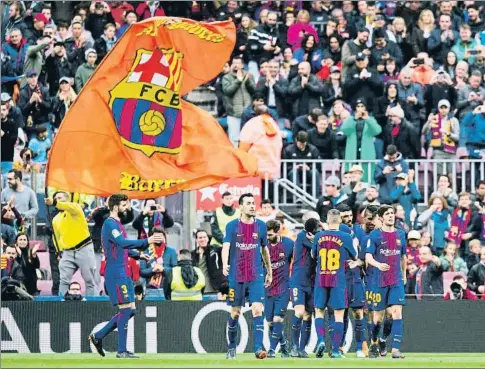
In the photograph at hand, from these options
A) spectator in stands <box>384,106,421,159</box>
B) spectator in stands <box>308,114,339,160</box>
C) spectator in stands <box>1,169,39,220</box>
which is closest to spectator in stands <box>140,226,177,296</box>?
spectator in stands <box>1,169,39,220</box>

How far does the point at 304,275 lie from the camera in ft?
69.1

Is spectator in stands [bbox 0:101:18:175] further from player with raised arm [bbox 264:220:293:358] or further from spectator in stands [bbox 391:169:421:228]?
player with raised arm [bbox 264:220:293:358]

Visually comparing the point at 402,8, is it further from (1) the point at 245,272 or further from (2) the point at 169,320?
(1) the point at 245,272

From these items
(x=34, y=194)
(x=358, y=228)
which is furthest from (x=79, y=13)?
(x=358, y=228)

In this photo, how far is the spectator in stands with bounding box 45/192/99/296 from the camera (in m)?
23.5

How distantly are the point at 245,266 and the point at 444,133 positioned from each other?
879 centimetres

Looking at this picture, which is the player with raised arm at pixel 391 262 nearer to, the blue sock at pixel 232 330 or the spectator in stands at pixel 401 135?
the blue sock at pixel 232 330

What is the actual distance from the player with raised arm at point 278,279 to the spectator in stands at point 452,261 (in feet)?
12.9

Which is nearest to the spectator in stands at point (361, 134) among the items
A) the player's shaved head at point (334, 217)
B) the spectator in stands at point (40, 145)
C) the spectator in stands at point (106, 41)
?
the spectator in stands at point (106, 41)

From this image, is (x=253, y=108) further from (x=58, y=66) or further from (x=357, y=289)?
(x=357, y=289)

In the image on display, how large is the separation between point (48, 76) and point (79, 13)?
192cm

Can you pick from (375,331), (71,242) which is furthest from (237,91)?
(375,331)

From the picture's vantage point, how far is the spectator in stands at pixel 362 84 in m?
28.5

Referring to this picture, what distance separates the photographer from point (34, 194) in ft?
83.8
